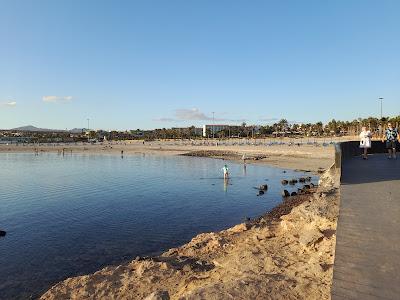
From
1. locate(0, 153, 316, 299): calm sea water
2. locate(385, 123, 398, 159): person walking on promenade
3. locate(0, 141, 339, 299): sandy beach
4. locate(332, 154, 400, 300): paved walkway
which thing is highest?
locate(385, 123, 398, 159): person walking on promenade

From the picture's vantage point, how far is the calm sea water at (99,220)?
42.1ft

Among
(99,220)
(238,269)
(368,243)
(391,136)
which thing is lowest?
(99,220)

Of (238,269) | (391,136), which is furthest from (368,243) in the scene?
(391,136)

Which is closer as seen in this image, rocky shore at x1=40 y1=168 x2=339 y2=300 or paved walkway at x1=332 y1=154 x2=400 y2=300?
paved walkway at x1=332 y1=154 x2=400 y2=300

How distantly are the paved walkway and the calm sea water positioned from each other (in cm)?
801

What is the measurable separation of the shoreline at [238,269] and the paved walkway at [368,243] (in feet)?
2.76

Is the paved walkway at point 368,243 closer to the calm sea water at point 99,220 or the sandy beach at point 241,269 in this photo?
the sandy beach at point 241,269

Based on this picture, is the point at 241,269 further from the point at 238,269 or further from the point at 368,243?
the point at 368,243

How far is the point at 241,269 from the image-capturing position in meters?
8.92

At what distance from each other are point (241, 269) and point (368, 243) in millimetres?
3517

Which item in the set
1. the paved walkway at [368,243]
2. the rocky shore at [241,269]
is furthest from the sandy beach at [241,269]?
the paved walkway at [368,243]

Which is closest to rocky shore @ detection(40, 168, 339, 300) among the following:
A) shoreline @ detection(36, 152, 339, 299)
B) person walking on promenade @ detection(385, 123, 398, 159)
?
shoreline @ detection(36, 152, 339, 299)

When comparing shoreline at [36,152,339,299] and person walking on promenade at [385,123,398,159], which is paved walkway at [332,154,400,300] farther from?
person walking on promenade at [385,123,398,159]

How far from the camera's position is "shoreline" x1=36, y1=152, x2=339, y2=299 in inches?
262
